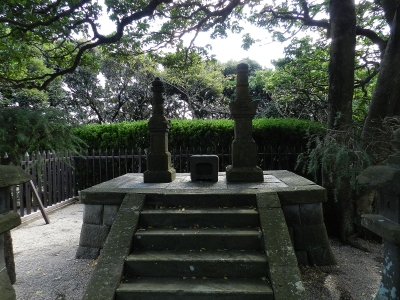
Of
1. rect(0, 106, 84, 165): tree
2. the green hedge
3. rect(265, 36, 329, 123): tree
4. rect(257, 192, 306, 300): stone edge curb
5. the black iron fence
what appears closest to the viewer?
rect(257, 192, 306, 300): stone edge curb

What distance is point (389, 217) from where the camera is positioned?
237cm

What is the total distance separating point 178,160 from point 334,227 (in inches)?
206

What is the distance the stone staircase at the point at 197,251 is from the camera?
10.9 ft

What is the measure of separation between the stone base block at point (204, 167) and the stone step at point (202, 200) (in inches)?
52.9

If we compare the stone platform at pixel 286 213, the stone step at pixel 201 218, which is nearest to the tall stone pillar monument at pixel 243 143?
the stone platform at pixel 286 213

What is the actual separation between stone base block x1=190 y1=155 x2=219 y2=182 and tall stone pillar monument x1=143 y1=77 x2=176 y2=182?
0.53m

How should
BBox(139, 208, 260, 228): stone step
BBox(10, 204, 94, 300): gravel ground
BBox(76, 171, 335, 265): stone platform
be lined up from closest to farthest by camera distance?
BBox(10, 204, 94, 300): gravel ground
BBox(139, 208, 260, 228): stone step
BBox(76, 171, 335, 265): stone platform

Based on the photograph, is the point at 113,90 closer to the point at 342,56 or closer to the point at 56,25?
the point at 56,25

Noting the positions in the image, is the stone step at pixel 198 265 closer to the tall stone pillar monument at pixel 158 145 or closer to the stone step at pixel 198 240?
the stone step at pixel 198 240

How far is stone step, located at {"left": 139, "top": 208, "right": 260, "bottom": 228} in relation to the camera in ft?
14.4

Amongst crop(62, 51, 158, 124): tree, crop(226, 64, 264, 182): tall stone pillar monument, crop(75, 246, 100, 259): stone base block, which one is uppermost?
crop(62, 51, 158, 124): tree

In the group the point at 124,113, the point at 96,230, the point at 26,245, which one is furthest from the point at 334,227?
the point at 124,113

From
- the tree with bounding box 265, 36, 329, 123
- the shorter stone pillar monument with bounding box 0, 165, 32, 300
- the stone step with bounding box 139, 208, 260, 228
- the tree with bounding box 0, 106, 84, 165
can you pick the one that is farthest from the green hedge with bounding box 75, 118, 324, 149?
the shorter stone pillar monument with bounding box 0, 165, 32, 300

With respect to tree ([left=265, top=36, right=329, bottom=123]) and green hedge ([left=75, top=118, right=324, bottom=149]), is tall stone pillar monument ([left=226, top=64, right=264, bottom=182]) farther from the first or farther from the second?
tree ([left=265, top=36, right=329, bottom=123])
